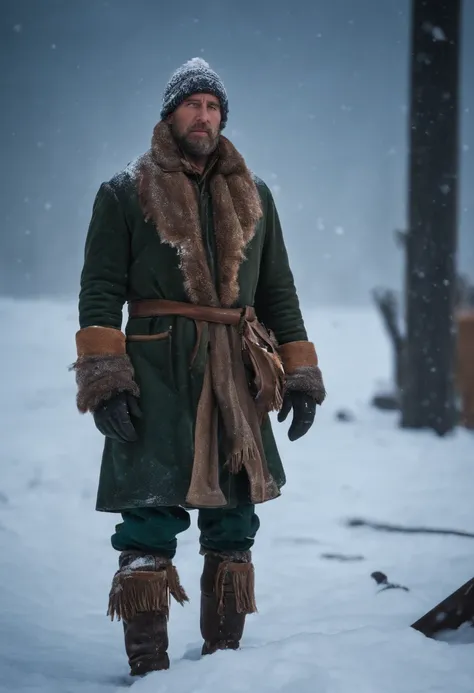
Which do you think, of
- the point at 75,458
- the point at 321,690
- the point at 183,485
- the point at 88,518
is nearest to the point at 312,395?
the point at 183,485

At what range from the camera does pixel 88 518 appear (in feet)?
14.3

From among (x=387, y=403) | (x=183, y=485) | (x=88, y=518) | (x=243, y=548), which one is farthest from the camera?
(x=387, y=403)

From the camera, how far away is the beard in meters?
2.48

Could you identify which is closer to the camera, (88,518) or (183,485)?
(183,485)

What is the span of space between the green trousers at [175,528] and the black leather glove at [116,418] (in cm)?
27

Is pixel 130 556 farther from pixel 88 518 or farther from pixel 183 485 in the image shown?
pixel 88 518

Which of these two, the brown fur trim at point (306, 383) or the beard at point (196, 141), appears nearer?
the beard at point (196, 141)

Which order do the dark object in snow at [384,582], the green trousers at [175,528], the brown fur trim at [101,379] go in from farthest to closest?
the dark object in snow at [384,582] < the green trousers at [175,528] < the brown fur trim at [101,379]

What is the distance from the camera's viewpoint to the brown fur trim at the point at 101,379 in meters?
2.28

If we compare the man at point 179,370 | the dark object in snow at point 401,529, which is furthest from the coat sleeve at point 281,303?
the dark object in snow at point 401,529

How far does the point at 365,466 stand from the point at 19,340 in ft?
14.2

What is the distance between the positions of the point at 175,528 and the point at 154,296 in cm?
76

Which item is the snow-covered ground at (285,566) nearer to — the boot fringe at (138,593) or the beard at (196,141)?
the boot fringe at (138,593)

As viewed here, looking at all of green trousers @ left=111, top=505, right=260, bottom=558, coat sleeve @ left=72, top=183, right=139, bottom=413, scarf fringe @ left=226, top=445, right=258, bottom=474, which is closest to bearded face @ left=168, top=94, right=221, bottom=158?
coat sleeve @ left=72, top=183, right=139, bottom=413
